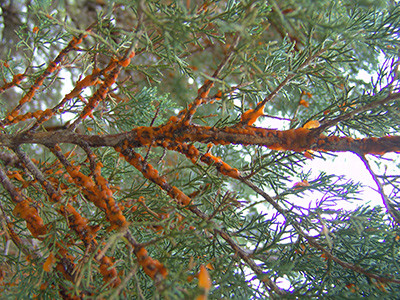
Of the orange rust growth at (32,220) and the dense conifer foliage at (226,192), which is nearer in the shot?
the dense conifer foliage at (226,192)

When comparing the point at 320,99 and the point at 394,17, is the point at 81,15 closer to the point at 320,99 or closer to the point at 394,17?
the point at 320,99

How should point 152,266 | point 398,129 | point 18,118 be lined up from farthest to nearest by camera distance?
1. point 18,118
2. point 398,129
3. point 152,266

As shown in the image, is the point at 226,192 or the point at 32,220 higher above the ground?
the point at 226,192

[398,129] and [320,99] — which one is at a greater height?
[320,99]

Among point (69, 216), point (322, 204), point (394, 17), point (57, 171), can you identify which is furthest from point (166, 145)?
point (394, 17)

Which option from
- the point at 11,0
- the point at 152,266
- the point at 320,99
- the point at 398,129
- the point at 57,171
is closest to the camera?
the point at 152,266

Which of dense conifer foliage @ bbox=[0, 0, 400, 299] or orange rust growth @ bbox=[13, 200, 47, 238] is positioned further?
orange rust growth @ bbox=[13, 200, 47, 238]

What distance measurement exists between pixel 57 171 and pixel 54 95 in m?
1.59

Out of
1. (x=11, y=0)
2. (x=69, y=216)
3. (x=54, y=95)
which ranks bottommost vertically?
(x=69, y=216)

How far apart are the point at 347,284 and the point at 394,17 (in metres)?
0.89

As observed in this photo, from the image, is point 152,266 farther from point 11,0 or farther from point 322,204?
point 11,0

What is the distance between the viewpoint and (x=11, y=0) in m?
2.35

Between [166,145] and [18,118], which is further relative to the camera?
[18,118]

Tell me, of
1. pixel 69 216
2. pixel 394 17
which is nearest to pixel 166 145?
pixel 69 216
